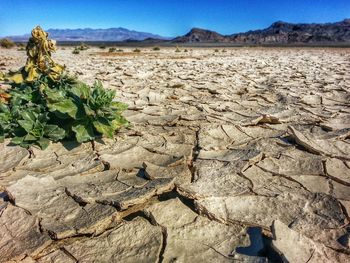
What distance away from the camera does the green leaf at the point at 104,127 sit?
2410mm

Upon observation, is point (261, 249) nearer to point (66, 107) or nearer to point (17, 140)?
point (66, 107)

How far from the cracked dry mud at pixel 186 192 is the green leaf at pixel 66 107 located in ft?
0.85

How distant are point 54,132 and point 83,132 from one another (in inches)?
8.6

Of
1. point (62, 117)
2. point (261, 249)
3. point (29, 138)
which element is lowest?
point (261, 249)

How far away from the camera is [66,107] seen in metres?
2.38

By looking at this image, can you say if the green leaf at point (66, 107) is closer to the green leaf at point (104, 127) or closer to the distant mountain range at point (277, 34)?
the green leaf at point (104, 127)

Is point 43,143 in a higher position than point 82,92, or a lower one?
lower

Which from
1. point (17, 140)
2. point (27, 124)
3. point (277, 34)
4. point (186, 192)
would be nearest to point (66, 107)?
point (27, 124)

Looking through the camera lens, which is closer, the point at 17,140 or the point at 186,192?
the point at 186,192

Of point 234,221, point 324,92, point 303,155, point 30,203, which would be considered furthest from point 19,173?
point 324,92

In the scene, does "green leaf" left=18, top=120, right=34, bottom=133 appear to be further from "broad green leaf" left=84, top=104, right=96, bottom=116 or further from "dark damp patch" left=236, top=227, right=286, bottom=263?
"dark damp patch" left=236, top=227, right=286, bottom=263

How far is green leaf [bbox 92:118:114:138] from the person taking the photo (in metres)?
2.41

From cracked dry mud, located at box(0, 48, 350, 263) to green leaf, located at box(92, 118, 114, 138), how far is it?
0.33ft

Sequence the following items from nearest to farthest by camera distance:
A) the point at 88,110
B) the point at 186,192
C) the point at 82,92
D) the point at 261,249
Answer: the point at 261,249 → the point at 186,192 → the point at 88,110 → the point at 82,92
